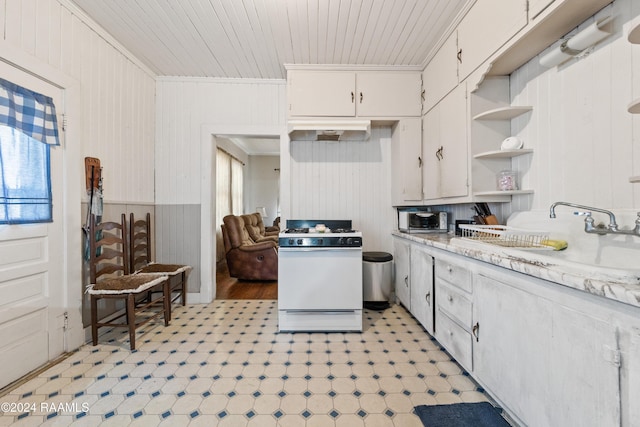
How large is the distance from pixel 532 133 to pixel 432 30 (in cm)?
127

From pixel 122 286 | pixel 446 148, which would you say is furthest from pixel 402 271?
pixel 122 286

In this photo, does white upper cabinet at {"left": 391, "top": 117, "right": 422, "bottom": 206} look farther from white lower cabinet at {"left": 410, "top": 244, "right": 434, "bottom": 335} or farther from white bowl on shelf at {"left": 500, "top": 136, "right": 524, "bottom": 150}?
white bowl on shelf at {"left": 500, "top": 136, "right": 524, "bottom": 150}

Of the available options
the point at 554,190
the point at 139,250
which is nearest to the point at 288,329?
the point at 139,250

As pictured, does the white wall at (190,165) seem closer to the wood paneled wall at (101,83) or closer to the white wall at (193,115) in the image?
the white wall at (193,115)

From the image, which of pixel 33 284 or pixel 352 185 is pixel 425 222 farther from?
pixel 33 284

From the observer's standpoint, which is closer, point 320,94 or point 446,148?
point 446,148

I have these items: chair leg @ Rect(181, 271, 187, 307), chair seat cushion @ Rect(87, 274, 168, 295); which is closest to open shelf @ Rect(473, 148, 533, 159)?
chair seat cushion @ Rect(87, 274, 168, 295)

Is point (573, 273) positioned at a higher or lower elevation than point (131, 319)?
higher

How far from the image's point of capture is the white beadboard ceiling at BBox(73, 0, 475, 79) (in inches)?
79.7

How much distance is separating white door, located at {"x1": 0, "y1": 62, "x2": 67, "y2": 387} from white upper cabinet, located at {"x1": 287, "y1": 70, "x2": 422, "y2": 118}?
1.96 meters

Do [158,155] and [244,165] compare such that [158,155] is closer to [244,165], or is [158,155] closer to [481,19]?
[481,19]

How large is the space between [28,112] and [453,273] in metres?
2.96

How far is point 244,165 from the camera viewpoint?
699 centimetres

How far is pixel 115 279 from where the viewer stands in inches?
85.8
